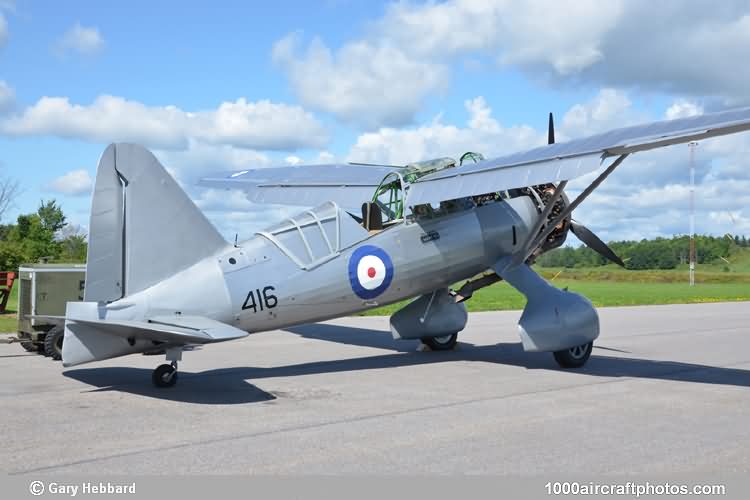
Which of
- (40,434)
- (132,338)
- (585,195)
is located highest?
(585,195)

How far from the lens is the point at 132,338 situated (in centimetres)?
916

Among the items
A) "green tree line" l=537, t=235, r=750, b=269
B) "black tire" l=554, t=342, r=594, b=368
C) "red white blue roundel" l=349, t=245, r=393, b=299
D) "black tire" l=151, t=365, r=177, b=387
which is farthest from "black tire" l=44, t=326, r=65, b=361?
"green tree line" l=537, t=235, r=750, b=269

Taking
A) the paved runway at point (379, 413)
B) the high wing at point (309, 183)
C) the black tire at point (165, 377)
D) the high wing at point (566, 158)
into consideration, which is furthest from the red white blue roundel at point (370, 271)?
the black tire at point (165, 377)

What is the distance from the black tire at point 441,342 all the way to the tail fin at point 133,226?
19.6 ft

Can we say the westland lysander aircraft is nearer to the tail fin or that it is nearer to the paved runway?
the tail fin

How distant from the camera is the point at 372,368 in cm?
1230

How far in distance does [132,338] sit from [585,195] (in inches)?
297

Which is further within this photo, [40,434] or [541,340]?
[541,340]

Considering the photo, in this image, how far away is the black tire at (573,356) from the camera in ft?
39.8

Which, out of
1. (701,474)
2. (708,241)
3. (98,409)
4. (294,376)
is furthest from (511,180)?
(708,241)

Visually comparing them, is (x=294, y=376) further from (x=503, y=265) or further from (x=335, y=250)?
(x=503, y=265)

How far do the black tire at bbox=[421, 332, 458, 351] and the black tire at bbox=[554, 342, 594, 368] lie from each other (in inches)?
106

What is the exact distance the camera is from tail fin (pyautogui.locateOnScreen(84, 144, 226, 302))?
9.18 metres

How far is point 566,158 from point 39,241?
5468cm
